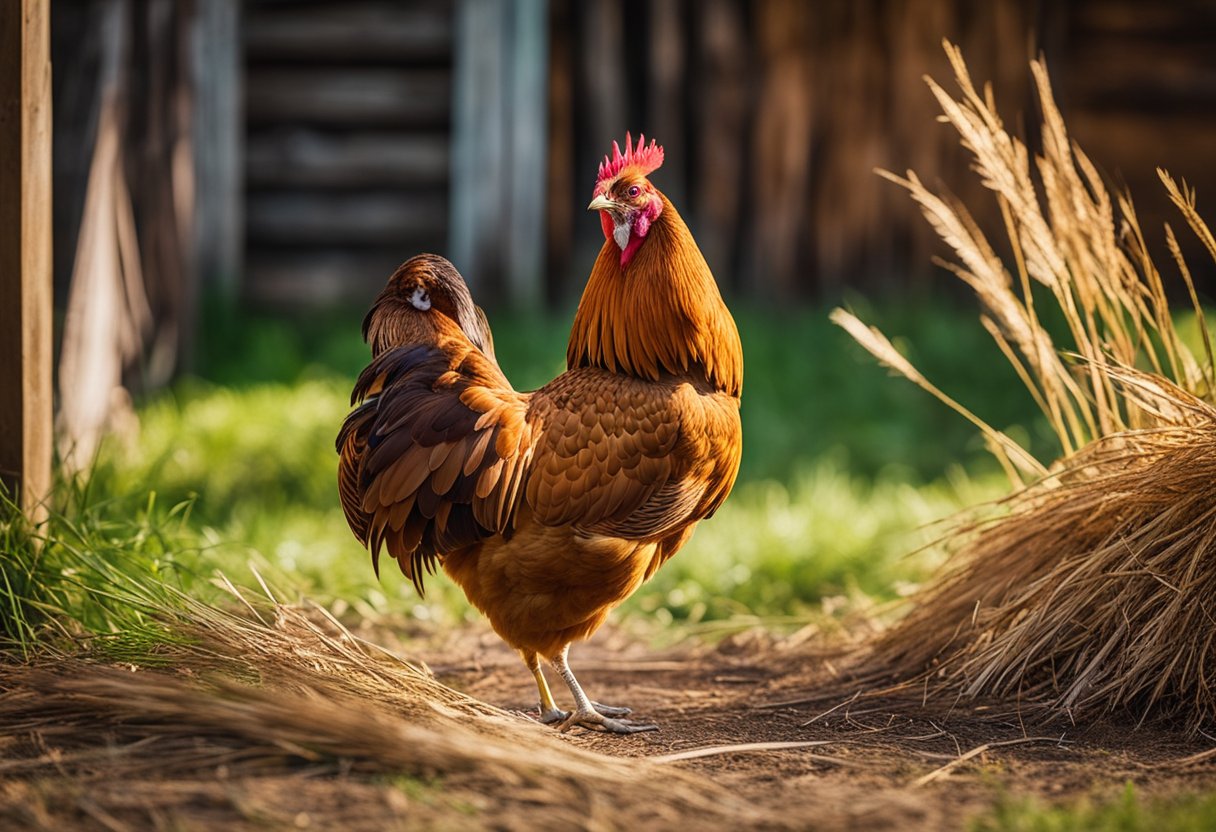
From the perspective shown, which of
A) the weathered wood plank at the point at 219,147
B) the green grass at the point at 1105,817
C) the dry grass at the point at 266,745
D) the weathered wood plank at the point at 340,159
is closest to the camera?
the green grass at the point at 1105,817

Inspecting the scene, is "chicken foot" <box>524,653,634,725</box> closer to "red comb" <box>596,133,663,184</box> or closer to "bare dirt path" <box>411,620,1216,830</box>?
"bare dirt path" <box>411,620,1216,830</box>

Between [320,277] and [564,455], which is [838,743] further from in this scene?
[320,277]

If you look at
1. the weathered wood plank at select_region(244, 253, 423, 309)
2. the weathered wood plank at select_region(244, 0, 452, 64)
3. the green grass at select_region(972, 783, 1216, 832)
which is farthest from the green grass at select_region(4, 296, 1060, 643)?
the green grass at select_region(972, 783, 1216, 832)

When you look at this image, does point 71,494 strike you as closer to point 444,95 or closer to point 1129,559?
point 1129,559

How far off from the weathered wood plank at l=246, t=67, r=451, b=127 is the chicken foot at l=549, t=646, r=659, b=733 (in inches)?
220

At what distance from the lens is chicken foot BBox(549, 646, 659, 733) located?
3.27 meters

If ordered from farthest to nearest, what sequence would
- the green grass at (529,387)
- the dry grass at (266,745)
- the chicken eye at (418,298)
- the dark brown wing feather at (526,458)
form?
the green grass at (529,387) < the chicken eye at (418,298) < the dark brown wing feather at (526,458) < the dry grass at (266,745)

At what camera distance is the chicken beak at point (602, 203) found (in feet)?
10.8

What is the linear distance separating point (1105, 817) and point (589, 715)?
137 cm

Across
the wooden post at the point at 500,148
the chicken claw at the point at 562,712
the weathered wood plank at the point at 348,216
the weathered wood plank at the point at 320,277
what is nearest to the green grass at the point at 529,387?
the weathered wood plank at the point at 320,277

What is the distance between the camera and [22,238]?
352 cm

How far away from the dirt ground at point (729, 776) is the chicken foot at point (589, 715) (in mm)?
41

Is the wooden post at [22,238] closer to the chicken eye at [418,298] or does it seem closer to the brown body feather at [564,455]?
the brown body feather at [564,455]

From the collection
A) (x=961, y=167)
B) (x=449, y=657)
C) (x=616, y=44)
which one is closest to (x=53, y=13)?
(x=616, y=44)
